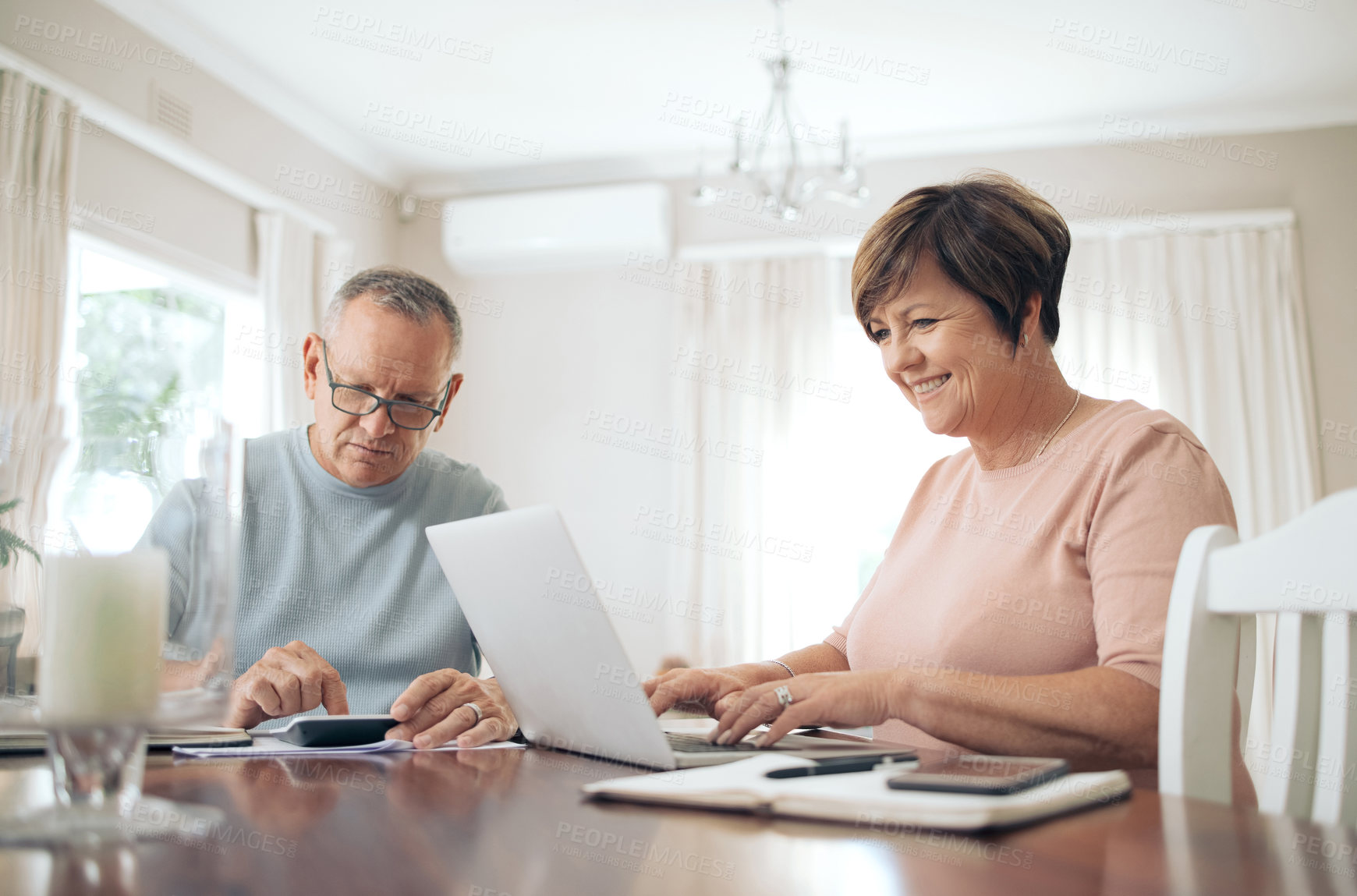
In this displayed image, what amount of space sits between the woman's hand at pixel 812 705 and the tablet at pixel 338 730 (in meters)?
0.38

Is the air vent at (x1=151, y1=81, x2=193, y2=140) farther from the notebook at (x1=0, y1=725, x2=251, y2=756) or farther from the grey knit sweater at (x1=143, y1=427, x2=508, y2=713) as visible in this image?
the notebook at (x1=0, y1=725, x2=251, y2=756)

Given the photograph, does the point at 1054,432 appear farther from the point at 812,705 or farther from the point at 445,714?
the point at 445,714

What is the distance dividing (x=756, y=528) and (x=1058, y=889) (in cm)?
413

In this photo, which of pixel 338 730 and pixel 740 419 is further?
pixel 740 419

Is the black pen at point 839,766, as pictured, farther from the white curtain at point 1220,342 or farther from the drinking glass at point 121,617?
the white curtain at point 1220,342

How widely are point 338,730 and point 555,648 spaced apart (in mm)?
289

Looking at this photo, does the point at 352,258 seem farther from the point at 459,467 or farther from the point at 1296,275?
the point at 1296,275

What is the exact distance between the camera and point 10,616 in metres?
0.61

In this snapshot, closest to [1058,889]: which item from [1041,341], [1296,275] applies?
[1041,341]

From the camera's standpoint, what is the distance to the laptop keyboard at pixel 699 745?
3.31 feet

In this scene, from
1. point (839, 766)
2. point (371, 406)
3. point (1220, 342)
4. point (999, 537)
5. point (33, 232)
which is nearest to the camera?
point (839, 766)

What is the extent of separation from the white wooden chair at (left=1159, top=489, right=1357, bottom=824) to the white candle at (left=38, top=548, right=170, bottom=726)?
2.59 ft

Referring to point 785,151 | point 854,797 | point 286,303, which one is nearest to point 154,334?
point 286,303

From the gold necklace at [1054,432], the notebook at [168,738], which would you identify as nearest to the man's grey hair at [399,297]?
the notebook at [168,738]
